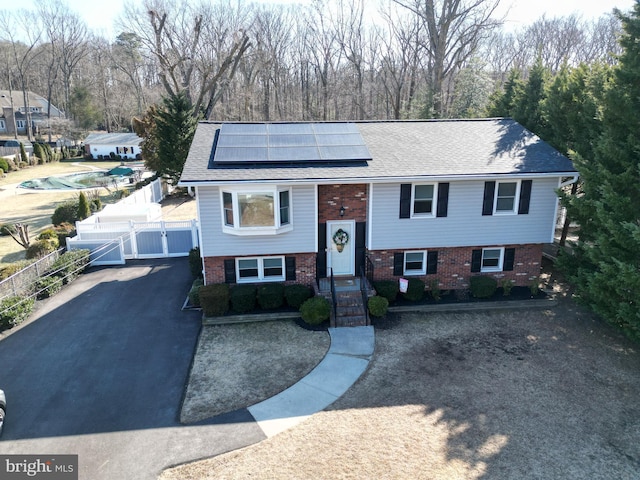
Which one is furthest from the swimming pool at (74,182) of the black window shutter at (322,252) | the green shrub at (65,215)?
the black window shutter at (322,252)

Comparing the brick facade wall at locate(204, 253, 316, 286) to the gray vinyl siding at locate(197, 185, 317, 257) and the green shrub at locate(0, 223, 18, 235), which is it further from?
the green shrub at locate(0, 223, 18, 235)

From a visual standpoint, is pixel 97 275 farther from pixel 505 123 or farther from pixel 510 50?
pixel 510 50

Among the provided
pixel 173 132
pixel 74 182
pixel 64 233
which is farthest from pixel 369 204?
pixel 74 182

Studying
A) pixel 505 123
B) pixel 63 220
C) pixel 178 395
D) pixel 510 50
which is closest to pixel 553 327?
pixel 505 123

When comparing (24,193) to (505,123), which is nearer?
(505,123)

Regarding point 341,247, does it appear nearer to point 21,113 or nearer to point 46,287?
point 46,287

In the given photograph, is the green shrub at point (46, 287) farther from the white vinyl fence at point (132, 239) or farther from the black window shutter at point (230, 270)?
the black window shutter at point (230, 270)
